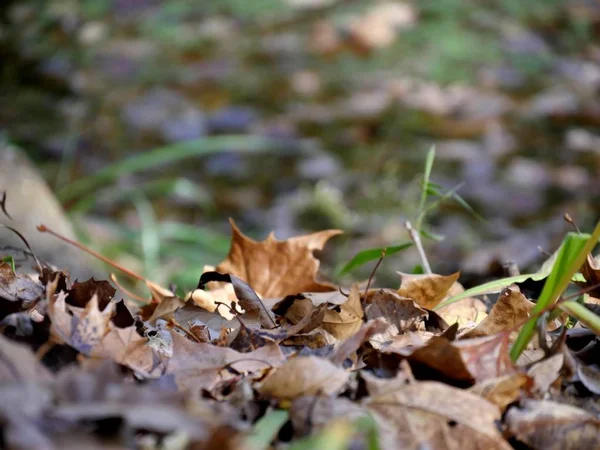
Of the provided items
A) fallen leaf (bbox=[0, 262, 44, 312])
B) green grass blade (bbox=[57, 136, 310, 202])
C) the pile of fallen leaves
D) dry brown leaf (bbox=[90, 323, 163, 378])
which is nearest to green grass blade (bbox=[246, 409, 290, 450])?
the pile of fallen leaves

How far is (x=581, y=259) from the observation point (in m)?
0.61

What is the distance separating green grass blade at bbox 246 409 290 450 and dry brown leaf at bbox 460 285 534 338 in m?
0.31

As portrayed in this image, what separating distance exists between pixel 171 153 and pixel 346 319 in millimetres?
1692

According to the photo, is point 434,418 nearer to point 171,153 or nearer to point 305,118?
point 171,153

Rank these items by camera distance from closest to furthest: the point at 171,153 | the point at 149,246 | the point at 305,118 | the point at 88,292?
the point at 88,292 < the point at 149,246 < the point at 171,153 < the point at 305,118

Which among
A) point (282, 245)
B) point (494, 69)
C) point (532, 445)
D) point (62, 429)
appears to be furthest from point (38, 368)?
point (494, 69)

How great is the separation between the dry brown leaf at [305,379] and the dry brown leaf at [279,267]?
16.6 inches

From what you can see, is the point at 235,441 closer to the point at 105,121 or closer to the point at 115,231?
the point at 115,231

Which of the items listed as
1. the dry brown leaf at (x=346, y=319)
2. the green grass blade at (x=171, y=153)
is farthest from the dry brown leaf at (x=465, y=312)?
the green grass blade at (x=171, y=153)

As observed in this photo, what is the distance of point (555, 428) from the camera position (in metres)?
0.57

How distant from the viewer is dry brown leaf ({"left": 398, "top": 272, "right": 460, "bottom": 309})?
868mm

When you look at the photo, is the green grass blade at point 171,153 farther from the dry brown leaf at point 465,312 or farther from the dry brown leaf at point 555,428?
the dry brown leaf at point 555,428

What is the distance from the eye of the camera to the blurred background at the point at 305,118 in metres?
2.48

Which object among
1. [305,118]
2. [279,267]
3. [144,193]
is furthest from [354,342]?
[305,118]
